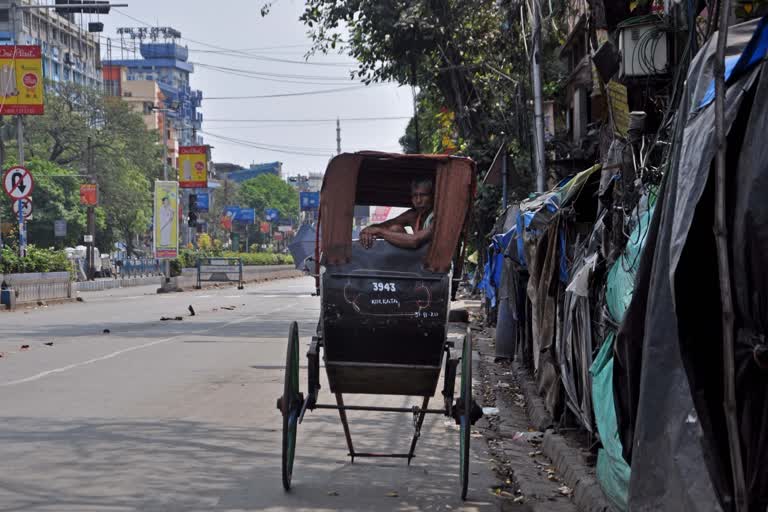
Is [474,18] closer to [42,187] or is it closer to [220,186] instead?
[42,187]

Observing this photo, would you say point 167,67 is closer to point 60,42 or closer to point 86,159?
point 60,42

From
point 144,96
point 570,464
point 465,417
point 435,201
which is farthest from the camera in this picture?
point 144,96

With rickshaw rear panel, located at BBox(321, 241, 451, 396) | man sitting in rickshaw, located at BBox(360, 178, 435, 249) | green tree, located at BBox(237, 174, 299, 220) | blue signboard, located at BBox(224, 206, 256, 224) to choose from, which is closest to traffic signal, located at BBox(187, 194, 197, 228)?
man sitting in rickshaw, located at BBox(360, 178, 435, 249)

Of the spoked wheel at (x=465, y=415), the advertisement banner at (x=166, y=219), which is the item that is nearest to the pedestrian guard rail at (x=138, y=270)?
the advertisement banner at (x=166, y=219)

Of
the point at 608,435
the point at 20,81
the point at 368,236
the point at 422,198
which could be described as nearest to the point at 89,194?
the point at 20,81

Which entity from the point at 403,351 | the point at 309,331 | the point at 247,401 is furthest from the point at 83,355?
the point at 403,351

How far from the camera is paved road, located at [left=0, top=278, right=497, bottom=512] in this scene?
715 centimetres

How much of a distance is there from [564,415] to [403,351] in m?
2.90

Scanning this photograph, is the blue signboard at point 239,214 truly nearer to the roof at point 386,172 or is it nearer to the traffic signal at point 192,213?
the traffic signal at point 192,213

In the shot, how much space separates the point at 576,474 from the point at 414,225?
81.8 inches

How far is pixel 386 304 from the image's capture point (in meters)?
7.46

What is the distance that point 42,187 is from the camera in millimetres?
76875

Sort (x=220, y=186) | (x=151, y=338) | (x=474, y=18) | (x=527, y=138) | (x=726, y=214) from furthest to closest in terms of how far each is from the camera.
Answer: (x=220, y=186) → (x=474, y=18) → (x=527, y=138) → (x=151, y=338) → (x=726, y=214)

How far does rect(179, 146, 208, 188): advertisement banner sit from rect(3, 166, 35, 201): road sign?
26356mm
